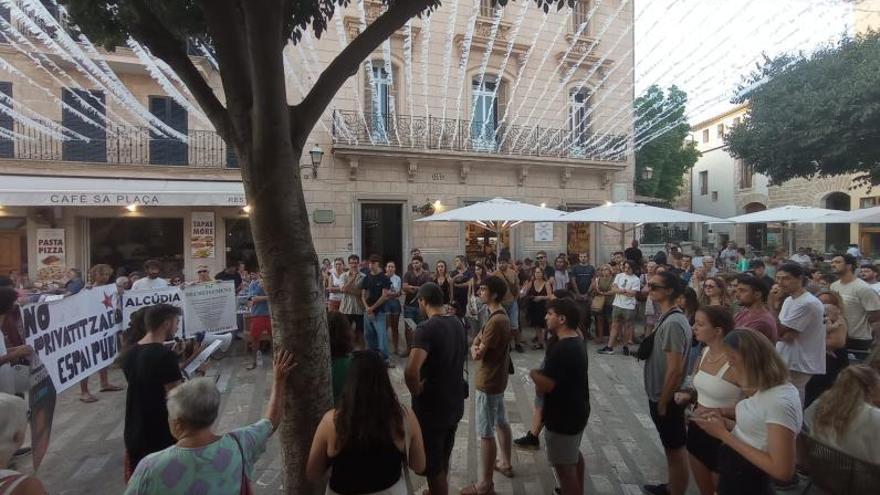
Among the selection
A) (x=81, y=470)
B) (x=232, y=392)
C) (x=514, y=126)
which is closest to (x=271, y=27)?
(x=81, y=470)

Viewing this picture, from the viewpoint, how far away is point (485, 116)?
51.0 feet

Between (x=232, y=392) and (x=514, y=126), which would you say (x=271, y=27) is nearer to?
(x=232, y=392)

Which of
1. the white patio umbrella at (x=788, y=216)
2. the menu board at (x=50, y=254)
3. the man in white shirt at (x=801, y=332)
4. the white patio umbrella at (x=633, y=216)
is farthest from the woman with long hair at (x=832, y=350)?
the menu board at (x=50, y=254)

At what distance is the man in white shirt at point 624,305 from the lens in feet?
26.8

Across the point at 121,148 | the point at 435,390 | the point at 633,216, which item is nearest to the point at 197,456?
the point at 435,390

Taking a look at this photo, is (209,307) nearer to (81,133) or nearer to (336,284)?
(336,284)

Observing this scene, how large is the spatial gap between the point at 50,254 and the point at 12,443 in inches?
527

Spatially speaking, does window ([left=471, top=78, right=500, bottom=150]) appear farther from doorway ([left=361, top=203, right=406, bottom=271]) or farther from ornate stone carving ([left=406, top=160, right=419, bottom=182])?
doorway ([left=361, top=203, right=406, bottom=271])

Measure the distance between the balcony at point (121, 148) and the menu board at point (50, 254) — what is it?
6.26 feet

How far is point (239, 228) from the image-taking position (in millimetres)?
14062

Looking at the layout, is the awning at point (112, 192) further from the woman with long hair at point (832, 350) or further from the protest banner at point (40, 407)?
the woman with long hair at point (832, 350)

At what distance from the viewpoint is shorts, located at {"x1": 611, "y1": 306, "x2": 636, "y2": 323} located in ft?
26.9

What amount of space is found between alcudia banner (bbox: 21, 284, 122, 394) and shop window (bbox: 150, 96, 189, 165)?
27.8 feet

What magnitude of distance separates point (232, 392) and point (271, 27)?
5.06 meters
